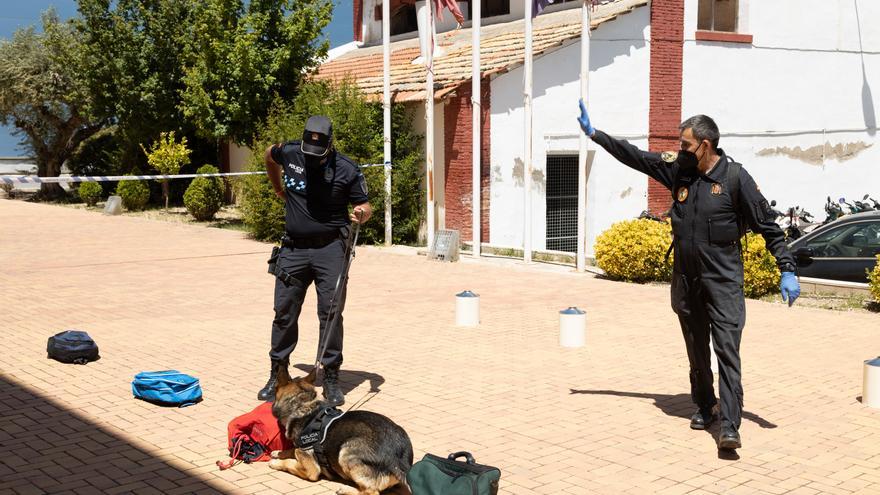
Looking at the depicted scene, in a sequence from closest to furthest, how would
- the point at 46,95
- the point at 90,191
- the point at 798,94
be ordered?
the point at 798,94 → the point at 90,191 → the point at 46,95

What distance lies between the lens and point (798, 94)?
69.0ft

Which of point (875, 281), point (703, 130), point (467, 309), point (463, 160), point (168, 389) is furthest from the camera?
point (463, 160)

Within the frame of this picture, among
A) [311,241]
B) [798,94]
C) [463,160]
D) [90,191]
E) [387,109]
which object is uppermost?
[798,94]

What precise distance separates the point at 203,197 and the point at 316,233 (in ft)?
56.5

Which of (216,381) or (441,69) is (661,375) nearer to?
(216,381)

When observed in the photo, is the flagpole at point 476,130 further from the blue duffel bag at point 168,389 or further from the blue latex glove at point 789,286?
the blue latex glove at point 789,286

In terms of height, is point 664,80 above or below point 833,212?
above

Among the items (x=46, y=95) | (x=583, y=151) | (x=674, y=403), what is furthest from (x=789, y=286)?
(x=46, y=95)

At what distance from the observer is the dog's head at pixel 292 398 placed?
5.67m

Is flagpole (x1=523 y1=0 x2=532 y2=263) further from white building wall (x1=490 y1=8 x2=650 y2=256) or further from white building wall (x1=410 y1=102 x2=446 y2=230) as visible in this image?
white building wall (x1=410 y1=102 x2=446 y2=230)

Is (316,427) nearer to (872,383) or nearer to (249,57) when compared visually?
(872,383)

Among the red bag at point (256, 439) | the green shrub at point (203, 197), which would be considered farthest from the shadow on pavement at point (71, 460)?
the green shrub at point (203, 197)

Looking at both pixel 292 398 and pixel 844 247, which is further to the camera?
pixel 844 247

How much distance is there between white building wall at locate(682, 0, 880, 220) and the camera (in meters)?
19.8
